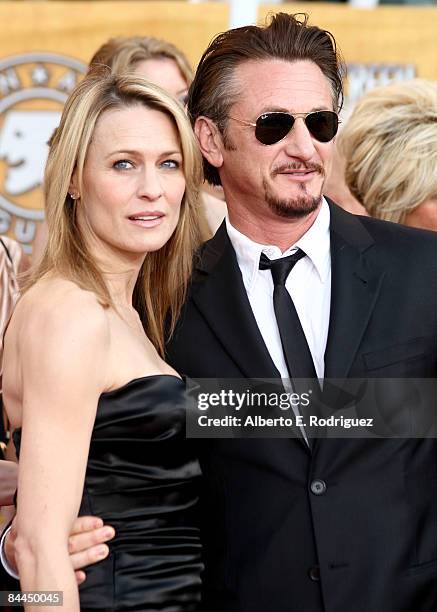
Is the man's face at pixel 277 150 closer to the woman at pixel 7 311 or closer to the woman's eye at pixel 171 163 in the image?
the woman's eye at pixel 171 163

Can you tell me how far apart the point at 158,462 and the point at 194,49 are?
317 centimetres

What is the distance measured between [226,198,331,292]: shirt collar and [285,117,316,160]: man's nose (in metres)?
0.19

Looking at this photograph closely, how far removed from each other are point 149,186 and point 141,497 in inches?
32.4

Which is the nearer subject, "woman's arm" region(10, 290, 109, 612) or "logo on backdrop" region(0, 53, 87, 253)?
"woman's arm" region(10, 290, 109, 612)

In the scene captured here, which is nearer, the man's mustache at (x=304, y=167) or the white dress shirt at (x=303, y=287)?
the white dress shirt at (x=303, y=287)

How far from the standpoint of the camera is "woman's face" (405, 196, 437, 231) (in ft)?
12.5

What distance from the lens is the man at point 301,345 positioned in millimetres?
2969

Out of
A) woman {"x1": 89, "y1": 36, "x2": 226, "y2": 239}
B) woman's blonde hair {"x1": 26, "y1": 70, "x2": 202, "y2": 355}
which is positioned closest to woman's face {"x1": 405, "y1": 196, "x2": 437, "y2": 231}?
woman's blonde hair {"x1": 26, "y1": 70, "x2": 202, "y2": 355}

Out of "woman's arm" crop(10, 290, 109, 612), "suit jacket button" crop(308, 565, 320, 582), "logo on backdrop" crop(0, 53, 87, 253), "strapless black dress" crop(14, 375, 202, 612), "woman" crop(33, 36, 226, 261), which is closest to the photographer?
"woman's arm" crop(10, 290, 109, 612)

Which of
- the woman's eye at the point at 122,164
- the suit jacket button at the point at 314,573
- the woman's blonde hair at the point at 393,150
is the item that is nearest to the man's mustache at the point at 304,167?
the woman's eye at the point at 122,164

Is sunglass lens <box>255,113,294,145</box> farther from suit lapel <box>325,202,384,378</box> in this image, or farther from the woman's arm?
the woman's arm

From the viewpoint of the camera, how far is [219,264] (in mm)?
3303

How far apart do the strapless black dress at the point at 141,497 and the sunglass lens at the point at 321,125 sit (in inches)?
34.1

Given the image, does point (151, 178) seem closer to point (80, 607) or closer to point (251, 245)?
point (251, 245)
